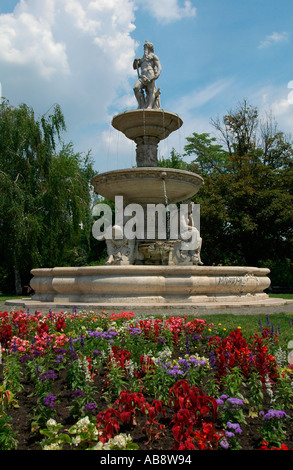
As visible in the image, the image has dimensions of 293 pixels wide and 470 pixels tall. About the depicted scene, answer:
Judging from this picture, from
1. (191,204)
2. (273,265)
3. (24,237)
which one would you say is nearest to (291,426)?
(191,204)

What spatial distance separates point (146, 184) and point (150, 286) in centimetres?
325

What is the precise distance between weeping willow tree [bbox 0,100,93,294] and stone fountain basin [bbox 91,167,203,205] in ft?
30.3

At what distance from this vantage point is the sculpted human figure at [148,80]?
48.4 feet

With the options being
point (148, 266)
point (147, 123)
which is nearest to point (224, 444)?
point (148, 266)

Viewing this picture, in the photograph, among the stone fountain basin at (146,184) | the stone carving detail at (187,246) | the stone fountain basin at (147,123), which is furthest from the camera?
the stone fountain basin at (147,123)

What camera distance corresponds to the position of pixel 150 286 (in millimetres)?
9703

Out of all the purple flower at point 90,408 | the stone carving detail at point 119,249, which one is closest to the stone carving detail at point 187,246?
the stone carving detail at point 119,249

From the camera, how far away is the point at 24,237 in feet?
68.3

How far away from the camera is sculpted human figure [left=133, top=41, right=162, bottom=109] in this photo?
→ 580 inches

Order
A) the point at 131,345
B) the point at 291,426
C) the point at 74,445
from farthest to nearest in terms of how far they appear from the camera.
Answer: the point at 131,345 → the point at 291,426 → the point at 74,445

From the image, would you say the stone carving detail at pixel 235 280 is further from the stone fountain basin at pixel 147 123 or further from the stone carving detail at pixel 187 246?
the stone fountain basin at pixel 147 123

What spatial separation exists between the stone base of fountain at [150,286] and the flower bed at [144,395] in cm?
397
